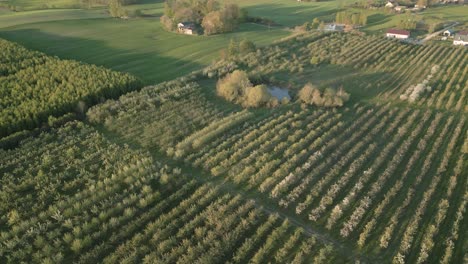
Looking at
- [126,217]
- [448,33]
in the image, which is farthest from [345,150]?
[448,33]

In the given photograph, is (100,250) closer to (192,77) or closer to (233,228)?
(233,228)

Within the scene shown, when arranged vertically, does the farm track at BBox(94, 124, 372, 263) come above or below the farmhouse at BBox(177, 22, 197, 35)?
below

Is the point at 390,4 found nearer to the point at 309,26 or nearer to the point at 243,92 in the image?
the point at 309,26

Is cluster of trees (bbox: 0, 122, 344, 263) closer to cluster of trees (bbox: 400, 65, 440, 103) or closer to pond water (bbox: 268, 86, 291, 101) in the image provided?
pond water (bbox: 268, 86, 291, 101)

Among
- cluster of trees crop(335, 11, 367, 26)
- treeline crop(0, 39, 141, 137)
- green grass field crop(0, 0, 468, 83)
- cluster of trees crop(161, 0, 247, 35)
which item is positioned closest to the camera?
treeline crop(0, 39, 141, 137)

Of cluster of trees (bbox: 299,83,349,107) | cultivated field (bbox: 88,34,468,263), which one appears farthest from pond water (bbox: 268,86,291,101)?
cluster of trees (bbox: 299,83,349,107)

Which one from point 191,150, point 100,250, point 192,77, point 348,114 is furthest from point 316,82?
point 100,250
